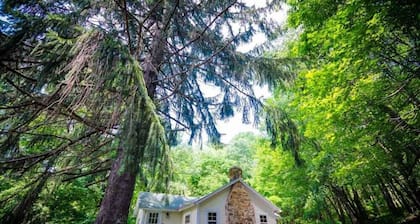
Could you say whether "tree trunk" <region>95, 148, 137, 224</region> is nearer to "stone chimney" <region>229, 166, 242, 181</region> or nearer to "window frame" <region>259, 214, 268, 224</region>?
"stone chimney" <region>229, 166, 242, 181</region>

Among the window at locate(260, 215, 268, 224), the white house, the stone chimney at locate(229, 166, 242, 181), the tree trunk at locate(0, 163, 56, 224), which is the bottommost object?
the tree trunk at locate(0, 163, 56, 224)

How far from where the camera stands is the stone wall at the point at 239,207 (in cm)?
1070

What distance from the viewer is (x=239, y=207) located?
11.1 meters

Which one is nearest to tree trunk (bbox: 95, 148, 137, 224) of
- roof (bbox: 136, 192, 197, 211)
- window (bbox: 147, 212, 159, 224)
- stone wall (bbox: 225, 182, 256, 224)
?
roof (bbox: 136, 192, 197, 211)

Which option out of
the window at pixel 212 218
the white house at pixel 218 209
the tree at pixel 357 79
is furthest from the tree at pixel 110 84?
the window at pixel 212 218

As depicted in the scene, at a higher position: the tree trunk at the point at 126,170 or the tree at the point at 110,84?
the tree at the point at 110,84

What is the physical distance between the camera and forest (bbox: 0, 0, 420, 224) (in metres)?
2.44

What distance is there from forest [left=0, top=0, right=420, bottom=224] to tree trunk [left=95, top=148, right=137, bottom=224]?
18 millimetres

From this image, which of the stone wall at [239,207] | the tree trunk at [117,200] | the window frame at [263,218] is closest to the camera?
the tree trunk at [117,200]

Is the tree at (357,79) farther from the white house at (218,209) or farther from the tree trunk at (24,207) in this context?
the white house at (218,209)

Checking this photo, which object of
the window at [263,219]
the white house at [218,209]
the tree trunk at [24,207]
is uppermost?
the white house at [218,209]

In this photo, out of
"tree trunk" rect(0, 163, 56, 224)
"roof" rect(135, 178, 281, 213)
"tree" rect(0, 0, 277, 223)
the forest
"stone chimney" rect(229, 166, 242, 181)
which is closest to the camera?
"tree" rect(0, 0, 277, 223)

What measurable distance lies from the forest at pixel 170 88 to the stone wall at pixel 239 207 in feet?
14.2

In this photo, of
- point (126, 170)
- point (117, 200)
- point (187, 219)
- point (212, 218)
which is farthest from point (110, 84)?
point (187, 219)
